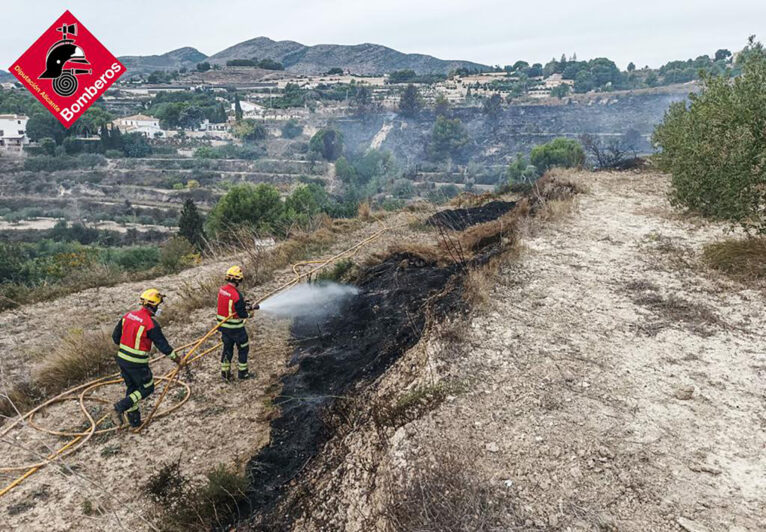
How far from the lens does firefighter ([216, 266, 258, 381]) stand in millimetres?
6391

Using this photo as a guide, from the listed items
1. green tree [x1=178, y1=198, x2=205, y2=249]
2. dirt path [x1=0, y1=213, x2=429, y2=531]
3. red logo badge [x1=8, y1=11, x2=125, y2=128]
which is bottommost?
green tree [x1=178, y1=198, x2=205, y2=249]

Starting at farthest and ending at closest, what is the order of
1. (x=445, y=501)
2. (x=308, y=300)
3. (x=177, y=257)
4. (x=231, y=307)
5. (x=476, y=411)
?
(x=177, y=257), (x=308, y=300), (x=231, y=307), (x=476, y=411), (x=445, y=501)

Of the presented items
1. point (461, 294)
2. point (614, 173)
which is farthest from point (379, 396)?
point (614, 173)

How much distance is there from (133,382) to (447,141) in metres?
117

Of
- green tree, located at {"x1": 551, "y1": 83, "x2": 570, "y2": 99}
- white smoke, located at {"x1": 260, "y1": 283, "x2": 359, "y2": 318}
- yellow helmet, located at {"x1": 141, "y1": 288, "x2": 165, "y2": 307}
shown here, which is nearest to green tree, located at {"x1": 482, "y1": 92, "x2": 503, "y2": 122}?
green tree, located at {"x1": 551, "y1": 83, "x2": 570, "y2": 99}

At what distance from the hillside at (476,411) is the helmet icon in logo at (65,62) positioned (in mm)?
11575

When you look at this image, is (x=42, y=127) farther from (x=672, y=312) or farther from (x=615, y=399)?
(x=615, y=399)

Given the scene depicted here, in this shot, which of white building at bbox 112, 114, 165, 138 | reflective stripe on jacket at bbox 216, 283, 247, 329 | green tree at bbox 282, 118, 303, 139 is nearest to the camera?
reflective stripe on jacket at bbox 216, 283, 247, 329

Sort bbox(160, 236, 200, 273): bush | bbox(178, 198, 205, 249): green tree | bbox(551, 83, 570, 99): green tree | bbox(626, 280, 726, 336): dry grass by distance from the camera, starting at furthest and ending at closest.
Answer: bbox(551, 83, 570, 99): green tree < bbox(178, 198, 205, 249): green tree < bbox(160, 236, 200, 273): bush < bbox(626, 280, 726, 336): dry grass

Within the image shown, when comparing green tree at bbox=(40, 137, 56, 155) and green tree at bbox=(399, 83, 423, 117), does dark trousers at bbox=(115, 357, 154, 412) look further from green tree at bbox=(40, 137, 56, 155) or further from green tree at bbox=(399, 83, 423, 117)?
green tree at bbox=(399, 83, 423, 117)

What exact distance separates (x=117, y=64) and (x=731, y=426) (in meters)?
18.1

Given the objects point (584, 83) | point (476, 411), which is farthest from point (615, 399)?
point (584, 83)

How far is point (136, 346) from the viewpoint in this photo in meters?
5.57

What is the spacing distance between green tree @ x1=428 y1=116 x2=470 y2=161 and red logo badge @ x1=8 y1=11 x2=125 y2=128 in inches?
4031
